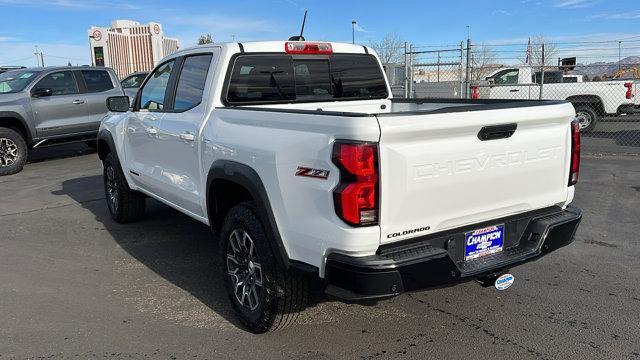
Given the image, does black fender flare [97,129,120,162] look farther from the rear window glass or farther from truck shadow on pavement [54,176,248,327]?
the rear window glass

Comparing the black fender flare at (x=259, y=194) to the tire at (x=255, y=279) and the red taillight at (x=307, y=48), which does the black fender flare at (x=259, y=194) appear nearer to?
the tire at (x=255, y=279)

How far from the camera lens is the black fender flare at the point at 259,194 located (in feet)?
9.89

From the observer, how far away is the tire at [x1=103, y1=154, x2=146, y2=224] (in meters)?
5.85

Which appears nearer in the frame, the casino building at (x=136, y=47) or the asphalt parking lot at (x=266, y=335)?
the asphalt parking lot at (x=266, y=335)

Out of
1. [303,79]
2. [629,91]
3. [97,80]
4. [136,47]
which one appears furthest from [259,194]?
[136,47]

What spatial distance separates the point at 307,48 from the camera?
14.2ft

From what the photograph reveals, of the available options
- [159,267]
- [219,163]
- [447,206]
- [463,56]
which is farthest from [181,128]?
[463,56]

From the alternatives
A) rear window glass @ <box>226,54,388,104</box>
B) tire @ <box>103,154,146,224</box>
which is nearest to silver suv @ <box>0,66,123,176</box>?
tire @ <box>103,154,146,224</box>

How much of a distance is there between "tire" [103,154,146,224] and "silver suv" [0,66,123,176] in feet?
16.0

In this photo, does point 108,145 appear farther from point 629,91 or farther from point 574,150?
point 629,91

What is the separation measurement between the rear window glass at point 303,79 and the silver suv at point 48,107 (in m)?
7.80

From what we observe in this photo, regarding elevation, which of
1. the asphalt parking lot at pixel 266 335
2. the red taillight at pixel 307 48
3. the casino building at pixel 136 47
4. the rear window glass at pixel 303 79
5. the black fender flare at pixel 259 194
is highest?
the casino building at pixel 136 47

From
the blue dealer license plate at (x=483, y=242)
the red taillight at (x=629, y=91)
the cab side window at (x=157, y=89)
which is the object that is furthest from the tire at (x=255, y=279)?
the red taillight at (x=629, y=91)

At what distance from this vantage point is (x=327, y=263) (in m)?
2.71
